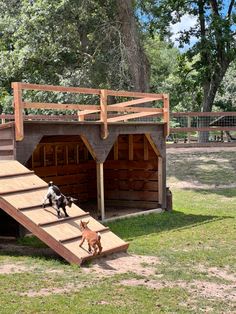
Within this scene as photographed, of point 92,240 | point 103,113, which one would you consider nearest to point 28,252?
point 92,240

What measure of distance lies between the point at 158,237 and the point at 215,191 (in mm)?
6632

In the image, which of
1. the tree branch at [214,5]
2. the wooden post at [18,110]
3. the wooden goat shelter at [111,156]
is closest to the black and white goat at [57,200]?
the wooden post at [18,110]

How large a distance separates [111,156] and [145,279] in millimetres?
7396

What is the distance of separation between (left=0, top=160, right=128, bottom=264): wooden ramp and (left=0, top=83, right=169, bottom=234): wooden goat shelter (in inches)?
58.9

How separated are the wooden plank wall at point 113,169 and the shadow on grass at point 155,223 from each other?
3.69 feet

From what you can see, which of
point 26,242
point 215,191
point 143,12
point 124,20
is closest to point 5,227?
point 26,242

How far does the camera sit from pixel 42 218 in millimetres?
Result: 8102

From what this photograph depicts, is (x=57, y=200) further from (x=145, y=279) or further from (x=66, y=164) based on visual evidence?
(x=66, y=164)

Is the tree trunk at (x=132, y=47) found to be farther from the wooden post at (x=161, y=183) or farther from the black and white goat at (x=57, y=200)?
the black and white goat at (x=57, y=200)

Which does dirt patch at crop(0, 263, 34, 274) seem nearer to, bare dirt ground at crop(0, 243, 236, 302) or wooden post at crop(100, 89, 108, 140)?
bare dirt ground at crop(0, 243, 236, 302)

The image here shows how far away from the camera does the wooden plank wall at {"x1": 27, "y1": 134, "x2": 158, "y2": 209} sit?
13328 millimetres

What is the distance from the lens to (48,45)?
2338 centimetres

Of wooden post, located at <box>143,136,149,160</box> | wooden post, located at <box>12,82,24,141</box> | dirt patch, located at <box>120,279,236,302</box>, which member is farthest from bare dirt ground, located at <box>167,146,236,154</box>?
dirt patch, located at <box>120,279,236,302</box>

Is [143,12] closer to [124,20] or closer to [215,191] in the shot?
[124,20]
